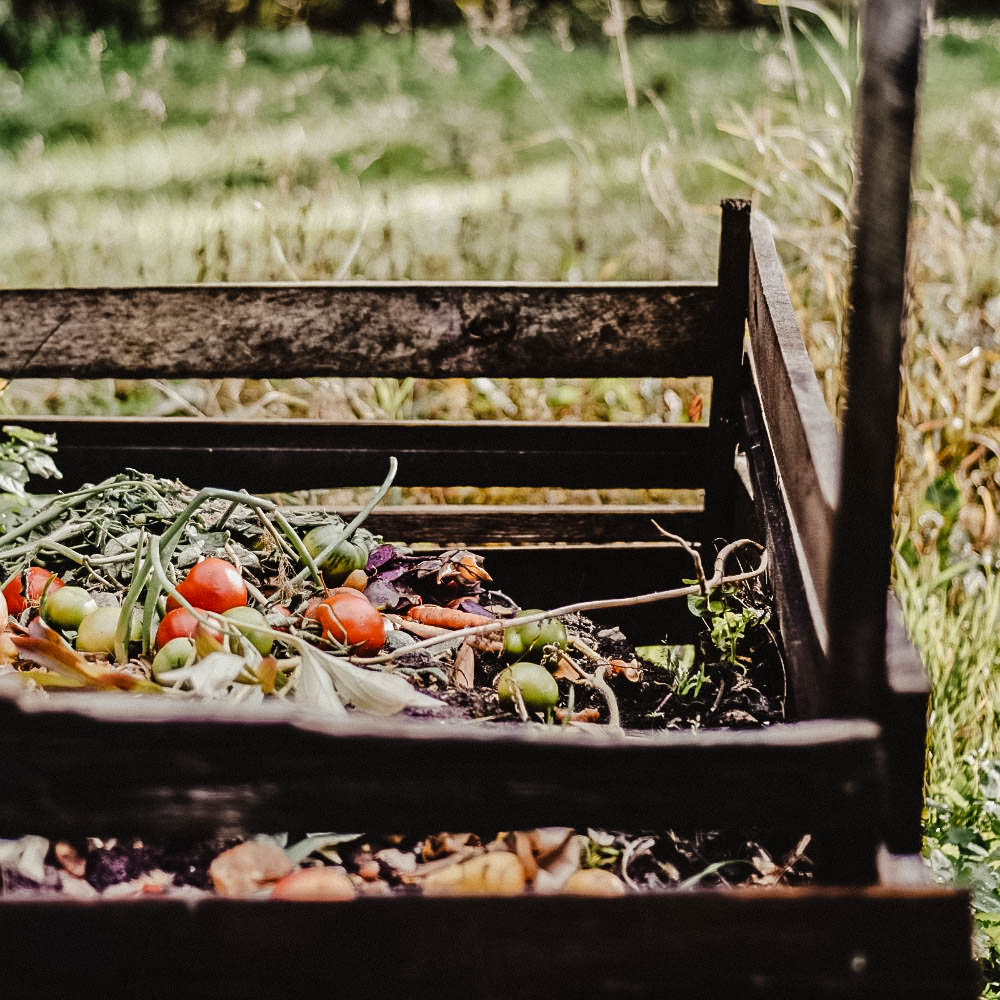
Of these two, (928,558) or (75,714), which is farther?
(928,558)

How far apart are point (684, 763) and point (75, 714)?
508 mm

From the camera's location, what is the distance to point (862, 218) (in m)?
0.79

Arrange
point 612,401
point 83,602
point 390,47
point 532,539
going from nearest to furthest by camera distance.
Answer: point 83,602 < point 532,539 < point 612,401 < point 390,47

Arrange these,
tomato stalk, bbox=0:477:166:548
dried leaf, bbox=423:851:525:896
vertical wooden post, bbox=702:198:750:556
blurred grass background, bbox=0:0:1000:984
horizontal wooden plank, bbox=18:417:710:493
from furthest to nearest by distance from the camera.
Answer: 1. blurred grass background, bbox=0:0:1000:984
2. horizontal wooden plank, bbox=18:417:710:493
3. vertical wooden post, bbox=702:198:750:556
4. tomato stalk, bbox=0:477:166:548
5. dried leaf, bbox=423:851:525:896

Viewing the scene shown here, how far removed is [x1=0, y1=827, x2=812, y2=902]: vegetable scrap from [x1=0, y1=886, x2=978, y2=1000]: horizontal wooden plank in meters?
0.18

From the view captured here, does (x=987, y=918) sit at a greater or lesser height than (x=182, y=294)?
lesser

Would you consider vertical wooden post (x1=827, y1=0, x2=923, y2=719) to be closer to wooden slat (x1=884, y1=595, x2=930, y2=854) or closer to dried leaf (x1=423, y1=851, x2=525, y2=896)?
wooden slat (x1=884, y1=595, x2=930, y2=854)

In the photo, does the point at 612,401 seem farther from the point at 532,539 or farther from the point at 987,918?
the point at 987,918

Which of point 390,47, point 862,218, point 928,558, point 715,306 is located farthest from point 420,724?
point 390,47

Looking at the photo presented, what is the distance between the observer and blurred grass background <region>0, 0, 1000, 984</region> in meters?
2.49

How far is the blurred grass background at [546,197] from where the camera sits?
98.1 inches

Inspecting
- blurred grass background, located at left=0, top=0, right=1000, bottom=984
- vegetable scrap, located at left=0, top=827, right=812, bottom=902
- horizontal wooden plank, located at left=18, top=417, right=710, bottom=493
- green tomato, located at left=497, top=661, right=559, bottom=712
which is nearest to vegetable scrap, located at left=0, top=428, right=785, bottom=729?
green tomato, located at left=497, top=661, right=559, bottom=712

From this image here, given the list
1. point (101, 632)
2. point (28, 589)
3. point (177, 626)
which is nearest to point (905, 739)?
point (177, 626)

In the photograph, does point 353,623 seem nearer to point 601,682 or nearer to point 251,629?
point 251,629
